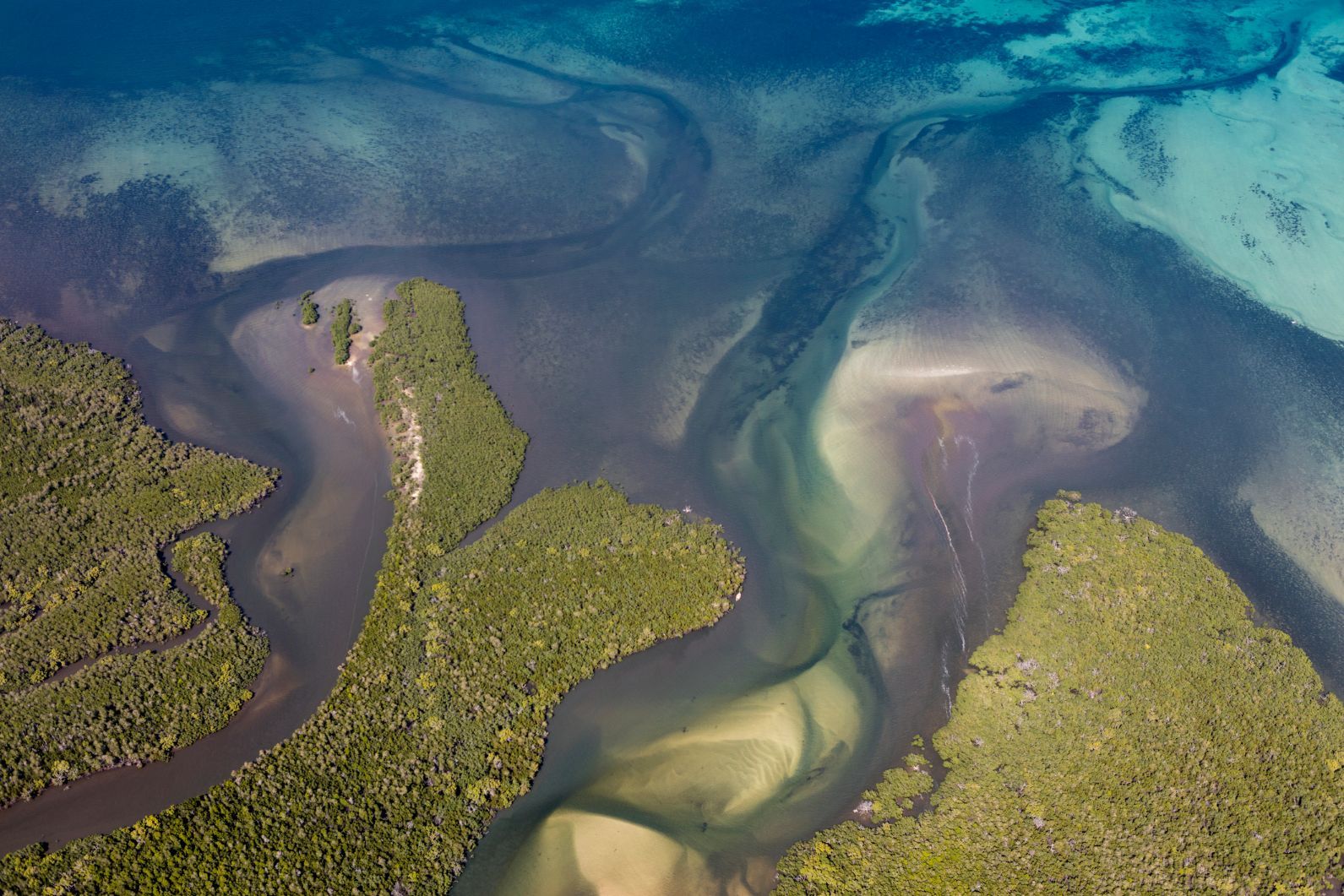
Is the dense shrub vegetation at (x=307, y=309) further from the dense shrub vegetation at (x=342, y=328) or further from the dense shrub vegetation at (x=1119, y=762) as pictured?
the dense shrub vegetation at (x=1119, y=762)

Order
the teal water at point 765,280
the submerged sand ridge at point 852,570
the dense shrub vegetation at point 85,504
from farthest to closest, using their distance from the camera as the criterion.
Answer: the teal water at point 765,280 → the dense shrub vegetation at point 85,504 → the submerged sand ridge at point 852,570

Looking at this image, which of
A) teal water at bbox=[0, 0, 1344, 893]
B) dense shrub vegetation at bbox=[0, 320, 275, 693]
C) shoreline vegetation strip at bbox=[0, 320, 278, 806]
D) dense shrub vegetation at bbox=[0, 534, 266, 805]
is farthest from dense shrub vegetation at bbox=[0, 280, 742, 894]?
dense shrub vegetation at bbox=[0, 320, 275, 693]

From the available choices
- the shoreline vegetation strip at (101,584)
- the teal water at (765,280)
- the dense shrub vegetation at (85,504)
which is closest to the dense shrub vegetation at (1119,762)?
the teal water at (765,280)

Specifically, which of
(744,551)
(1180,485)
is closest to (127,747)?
(744,551)

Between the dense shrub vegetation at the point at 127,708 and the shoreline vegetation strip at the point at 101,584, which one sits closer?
the dense shrub vegetation at the point at 127,708

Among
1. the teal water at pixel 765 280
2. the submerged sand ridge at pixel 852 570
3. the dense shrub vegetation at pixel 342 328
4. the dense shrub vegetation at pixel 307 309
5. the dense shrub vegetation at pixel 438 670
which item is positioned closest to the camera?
the dense shrub vegetation at pixel 438 670

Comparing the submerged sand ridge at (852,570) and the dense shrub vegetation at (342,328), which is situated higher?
the dense shrub vegetation at (342,328)

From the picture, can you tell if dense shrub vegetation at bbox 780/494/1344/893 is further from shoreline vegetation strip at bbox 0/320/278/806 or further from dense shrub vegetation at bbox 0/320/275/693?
dense shrub vegetation at bbox 0/320/275/693
